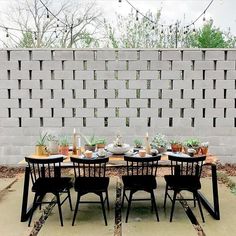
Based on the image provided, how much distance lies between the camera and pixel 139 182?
13.2ft

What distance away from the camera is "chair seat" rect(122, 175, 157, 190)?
3.93m

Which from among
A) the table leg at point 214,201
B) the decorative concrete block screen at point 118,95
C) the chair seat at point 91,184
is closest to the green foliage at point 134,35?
the decorative concrete block screen at point 118,95

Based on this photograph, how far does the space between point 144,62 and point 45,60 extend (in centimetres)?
Result: 182

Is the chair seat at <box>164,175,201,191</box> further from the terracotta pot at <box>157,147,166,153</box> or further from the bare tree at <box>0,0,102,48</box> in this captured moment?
the bare tree at <box>0,0,102,48</box>

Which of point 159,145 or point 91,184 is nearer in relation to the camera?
point 91,184

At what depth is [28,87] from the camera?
20.8 feet

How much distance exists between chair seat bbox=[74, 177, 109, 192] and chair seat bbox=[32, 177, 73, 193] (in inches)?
6.3

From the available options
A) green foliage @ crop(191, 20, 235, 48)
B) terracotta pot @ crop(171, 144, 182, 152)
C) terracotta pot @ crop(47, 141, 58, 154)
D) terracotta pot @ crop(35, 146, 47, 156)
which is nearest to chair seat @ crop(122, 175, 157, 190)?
terracotta pot @ crop(171, 144, 182, 152)

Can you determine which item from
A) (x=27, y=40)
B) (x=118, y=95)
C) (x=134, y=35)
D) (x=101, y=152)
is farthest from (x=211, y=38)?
(x=101, y=152)

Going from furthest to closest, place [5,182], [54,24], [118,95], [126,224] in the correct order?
[54,24]
[118,95]
[5,182]
[126,224]

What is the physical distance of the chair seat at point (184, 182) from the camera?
12.9 ft

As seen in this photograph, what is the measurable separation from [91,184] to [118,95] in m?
2.71

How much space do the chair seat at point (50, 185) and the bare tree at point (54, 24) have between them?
643 cm

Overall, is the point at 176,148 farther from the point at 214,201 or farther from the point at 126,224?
the point at 126,224
